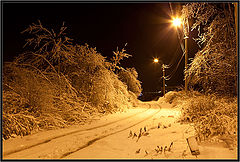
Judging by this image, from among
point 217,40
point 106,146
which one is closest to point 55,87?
point 106,146

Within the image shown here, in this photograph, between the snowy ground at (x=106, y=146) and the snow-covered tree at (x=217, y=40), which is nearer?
the snowy ground at (x=106, y=146)

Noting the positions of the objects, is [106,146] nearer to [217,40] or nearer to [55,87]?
[55,87]

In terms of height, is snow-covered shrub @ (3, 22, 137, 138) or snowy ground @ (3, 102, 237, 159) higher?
snow-covered shrub @ (3, 22, 137, 138)

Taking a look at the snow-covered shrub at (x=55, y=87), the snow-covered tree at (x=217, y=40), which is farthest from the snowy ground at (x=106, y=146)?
the snow-covered tree at (x=217, y=40)

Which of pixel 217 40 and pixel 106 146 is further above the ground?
pixel 217 40

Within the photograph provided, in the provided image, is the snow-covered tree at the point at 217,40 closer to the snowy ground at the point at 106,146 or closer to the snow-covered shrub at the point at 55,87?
the snowy ground at the point at 106,146

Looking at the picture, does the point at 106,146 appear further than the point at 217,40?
No

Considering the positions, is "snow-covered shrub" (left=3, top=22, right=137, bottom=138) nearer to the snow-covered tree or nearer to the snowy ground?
the snowy ground

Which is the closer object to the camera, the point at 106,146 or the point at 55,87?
the point at 106,146

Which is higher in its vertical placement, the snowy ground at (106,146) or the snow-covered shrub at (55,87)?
the snow-covered shrub at (55,87)

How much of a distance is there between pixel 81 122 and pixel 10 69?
367cm

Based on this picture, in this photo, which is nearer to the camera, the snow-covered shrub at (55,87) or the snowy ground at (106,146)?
the snowy ground at (106,146)

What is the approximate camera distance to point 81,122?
7969mm

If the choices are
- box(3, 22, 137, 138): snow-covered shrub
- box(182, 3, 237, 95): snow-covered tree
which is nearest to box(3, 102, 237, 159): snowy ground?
box(3, 22, 137, 138): snow-covered shrub
